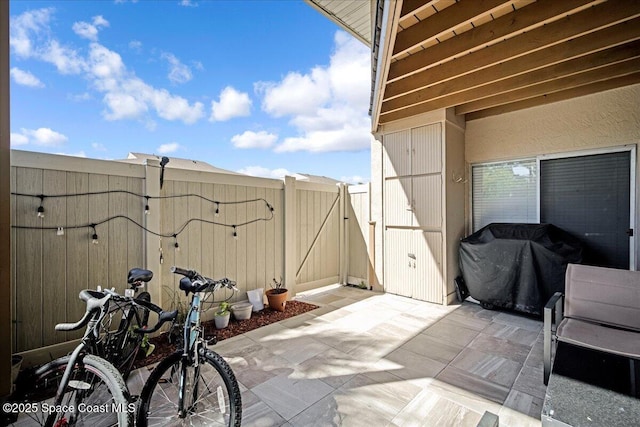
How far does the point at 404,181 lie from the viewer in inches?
181

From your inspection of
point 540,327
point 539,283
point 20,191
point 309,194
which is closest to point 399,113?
point 309,194

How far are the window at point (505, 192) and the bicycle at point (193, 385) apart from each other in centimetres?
431

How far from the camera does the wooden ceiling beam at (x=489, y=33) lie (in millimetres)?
2320

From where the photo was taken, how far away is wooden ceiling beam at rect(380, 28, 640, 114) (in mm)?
2570

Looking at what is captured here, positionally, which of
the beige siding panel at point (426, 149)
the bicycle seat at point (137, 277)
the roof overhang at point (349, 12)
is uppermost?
the roof overhang at point (349, 12)

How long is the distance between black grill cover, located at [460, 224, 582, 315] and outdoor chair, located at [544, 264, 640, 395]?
0.95 meters

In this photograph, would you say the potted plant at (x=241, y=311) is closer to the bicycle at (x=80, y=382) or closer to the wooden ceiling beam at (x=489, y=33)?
the bicycle at (x=80, y=382)

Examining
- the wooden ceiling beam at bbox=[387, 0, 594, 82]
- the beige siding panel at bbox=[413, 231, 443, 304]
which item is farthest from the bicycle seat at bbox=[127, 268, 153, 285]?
the beige siding panel at bbox=[413, 231, 443, 304]

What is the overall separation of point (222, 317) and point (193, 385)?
1.70 m

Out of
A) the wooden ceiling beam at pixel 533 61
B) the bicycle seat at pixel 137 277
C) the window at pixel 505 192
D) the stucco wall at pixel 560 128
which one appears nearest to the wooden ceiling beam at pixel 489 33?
the wooden ceiling beam at pixel 533 61

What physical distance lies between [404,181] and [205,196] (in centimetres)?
312

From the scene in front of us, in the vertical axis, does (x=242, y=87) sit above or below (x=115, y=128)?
above

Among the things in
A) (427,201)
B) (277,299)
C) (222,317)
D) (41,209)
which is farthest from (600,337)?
(41,209)

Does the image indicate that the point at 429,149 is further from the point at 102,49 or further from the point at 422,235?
the point at 102,49
